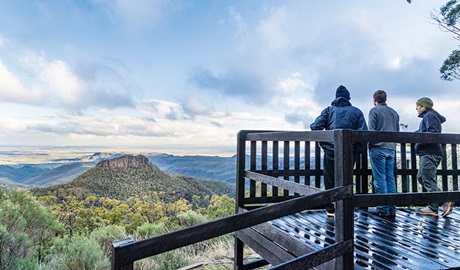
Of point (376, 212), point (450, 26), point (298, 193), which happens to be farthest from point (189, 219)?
point (450, 26)

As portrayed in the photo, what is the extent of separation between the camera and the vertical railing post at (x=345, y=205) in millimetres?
1717

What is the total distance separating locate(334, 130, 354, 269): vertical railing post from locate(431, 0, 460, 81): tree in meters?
9.88

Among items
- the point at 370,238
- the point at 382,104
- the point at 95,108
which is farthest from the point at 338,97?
the point at 95,108

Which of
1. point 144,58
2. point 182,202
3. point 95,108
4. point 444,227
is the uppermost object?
point 144,58

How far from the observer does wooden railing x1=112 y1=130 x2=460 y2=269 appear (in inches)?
48.6

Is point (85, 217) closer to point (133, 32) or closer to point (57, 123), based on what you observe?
point (57, 123)

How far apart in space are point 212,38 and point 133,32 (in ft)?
9.23

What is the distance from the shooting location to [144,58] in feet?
34.2

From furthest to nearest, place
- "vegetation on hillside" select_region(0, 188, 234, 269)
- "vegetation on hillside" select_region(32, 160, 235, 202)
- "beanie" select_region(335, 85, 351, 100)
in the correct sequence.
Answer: "vegetation on hillside" select_region(32, 160, 235, 202)
"vegetation on hillside" select_region(0, 188, 234, 269)
"beanie" select_region(335, 85, 351, 100)

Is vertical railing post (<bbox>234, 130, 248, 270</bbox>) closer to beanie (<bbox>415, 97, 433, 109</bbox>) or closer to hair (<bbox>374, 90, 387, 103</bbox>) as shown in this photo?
hair (<bbox>374, 90, 387, 103</bbox>)

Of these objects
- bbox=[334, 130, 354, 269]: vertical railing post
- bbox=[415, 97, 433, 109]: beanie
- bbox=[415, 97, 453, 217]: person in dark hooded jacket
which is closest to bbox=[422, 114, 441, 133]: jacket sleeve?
bbox=[415, 97, 453, 217]: person in dark hooded jacket

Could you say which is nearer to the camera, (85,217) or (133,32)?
(85,217)

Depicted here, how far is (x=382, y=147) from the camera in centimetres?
346

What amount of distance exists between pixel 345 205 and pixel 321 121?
167cm
